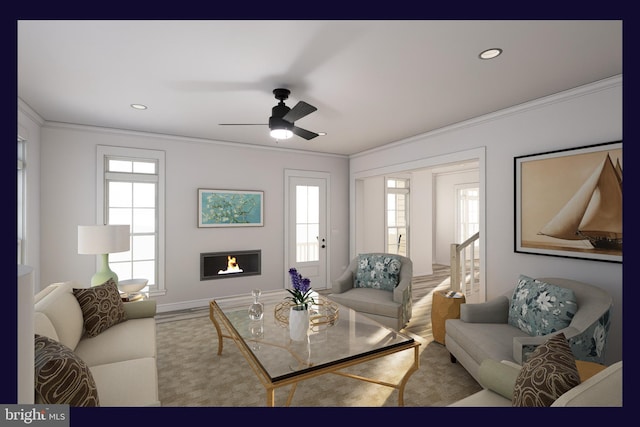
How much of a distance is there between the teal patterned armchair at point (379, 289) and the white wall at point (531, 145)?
96 centimetres

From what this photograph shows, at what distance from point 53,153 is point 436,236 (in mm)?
7982

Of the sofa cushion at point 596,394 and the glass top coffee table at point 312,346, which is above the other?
the sofa cushion at point 596,394

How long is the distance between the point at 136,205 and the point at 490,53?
14.3 feet

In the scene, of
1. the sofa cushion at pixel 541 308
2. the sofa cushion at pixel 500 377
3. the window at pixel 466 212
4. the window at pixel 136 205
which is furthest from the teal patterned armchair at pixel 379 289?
the window at pixel 466 212

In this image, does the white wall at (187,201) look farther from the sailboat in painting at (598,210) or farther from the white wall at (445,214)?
the sailboat in painting at (598,210)

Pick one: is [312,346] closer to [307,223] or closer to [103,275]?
[103,275]

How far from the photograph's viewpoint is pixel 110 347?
221cm

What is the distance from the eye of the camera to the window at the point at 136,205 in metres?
4.07

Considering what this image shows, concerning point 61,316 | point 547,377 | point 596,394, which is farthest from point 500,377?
point 61,316

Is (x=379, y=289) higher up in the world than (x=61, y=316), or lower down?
lower down

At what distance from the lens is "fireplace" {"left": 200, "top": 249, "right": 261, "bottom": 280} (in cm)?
464

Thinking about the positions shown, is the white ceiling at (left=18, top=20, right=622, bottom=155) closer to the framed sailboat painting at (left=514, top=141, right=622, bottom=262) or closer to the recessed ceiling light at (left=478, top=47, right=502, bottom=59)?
the recessed ceiling light at (left=478, top=47, right=502, bottom=59)

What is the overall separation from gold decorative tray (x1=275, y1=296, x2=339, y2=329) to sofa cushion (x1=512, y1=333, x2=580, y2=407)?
147 cm

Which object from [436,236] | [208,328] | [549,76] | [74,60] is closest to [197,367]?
[208,328]
